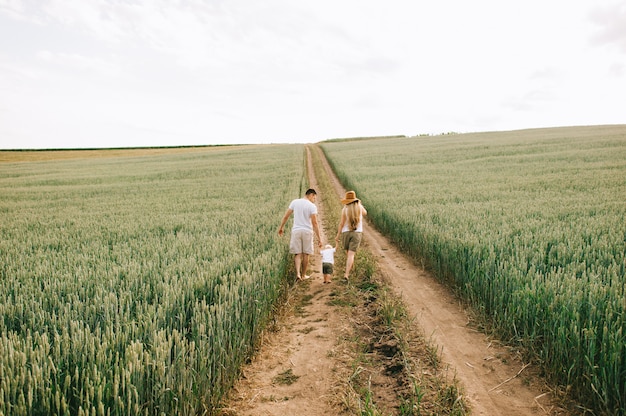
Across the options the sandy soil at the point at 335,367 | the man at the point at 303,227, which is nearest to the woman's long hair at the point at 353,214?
the man at the point at 303,227

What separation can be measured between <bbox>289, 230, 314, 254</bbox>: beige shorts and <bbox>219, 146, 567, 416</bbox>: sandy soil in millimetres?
1480

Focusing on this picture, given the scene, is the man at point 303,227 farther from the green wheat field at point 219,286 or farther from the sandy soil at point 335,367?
the sandy soil at point 335,367

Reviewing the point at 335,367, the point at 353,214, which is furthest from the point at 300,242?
the point at 335,367

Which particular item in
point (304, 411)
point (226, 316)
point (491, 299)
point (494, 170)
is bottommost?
→ point (304, 411)

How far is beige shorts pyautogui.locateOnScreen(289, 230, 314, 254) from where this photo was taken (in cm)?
783

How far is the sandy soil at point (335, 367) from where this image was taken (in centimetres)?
371

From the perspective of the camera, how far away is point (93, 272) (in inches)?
217

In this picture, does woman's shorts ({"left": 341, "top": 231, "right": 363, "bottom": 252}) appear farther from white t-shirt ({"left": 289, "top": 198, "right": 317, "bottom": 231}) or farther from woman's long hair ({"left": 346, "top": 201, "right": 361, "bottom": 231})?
white t-shirt ({"left": 289, "top": 198, "right": 317, "bottom": 231})

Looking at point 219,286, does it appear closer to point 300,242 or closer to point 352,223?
point 300,242

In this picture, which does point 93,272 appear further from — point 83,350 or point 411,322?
point 411,322

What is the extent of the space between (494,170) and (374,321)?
62.4 ft

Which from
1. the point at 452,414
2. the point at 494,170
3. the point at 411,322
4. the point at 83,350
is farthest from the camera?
the point at 494,170

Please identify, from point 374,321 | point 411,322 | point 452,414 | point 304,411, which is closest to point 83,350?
point 304,411

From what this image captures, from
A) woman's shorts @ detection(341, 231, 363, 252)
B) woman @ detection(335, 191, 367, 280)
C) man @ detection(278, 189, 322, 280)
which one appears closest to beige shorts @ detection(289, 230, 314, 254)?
man @ detection(278, 189, 322, 280)
